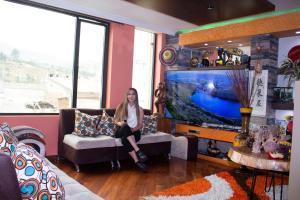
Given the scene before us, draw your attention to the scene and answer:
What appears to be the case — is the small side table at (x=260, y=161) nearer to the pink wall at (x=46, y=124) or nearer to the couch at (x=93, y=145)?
the couch at (x=93, y=145)

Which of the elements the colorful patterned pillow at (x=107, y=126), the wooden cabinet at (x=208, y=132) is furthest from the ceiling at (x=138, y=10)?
the wooden cabinet at (x=208, y=132)

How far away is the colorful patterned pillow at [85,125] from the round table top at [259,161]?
8.33 feet

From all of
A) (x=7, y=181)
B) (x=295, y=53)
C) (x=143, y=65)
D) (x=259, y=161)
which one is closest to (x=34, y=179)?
(x=7, y=181)

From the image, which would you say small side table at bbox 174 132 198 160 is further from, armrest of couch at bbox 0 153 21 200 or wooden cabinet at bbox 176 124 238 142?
armrest of couch at bbox 0 153 21 200

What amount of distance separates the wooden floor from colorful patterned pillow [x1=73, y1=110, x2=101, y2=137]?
533 mm

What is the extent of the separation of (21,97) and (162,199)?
289 cm

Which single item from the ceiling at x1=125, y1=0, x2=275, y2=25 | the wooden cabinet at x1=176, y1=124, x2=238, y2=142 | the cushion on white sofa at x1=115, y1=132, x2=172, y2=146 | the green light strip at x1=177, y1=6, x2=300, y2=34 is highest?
the green light strip at x1=177, y1=6, x2=300, y2=34

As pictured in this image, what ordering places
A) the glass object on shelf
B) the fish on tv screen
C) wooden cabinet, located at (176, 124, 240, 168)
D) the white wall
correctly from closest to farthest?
the white wall → the glass object on shelf → wooden cabinet, located at (176, 124, 240, 168) → the fish on tv screen

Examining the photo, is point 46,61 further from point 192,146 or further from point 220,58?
point 220,58

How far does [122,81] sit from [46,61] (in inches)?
59.6

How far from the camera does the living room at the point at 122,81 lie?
3795mm

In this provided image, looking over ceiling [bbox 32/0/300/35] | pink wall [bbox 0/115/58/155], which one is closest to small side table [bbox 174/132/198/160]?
ceiling [bbox 32/0/300/35]

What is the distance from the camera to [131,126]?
14.3ft

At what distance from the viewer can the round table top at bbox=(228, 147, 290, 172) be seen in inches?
79.2
